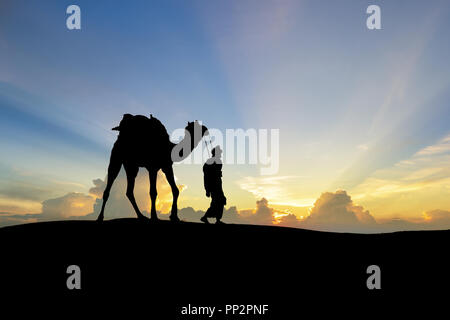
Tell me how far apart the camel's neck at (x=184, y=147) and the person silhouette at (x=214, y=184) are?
1.59 m

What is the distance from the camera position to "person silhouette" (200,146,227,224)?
14883mm

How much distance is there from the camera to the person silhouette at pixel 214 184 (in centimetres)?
1488

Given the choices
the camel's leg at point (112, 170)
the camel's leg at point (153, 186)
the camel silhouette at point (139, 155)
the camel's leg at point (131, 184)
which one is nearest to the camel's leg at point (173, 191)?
the camel silhouette at point (139, 155)

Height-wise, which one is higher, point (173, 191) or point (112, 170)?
point (112, 170)

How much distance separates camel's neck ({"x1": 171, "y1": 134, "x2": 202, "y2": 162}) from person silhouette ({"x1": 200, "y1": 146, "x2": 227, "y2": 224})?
1595 millimetres

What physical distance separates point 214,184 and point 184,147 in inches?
95.7

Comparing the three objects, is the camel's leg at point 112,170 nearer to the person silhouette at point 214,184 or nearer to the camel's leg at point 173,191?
the camel's leg at point 173,191

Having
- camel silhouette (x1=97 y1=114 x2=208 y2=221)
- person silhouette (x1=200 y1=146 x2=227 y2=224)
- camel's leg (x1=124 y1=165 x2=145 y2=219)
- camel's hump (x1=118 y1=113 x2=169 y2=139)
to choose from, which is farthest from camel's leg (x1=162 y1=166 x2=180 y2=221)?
person silhouette (x1=200 y1=146 x2=227 y2=224)

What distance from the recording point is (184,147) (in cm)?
1374

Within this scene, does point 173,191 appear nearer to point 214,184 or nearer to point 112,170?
point 112,170

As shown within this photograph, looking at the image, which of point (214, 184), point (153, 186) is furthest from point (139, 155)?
point (214, 184)
